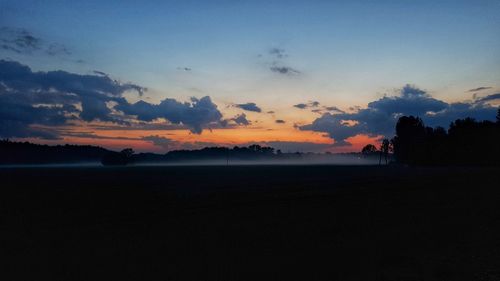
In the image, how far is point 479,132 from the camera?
130 metres

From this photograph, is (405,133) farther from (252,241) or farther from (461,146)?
(252,241)

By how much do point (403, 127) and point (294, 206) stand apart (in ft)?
572

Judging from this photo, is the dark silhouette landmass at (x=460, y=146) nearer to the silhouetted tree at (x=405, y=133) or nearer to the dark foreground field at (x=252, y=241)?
the silhouetted tree at (x=405, y=133)

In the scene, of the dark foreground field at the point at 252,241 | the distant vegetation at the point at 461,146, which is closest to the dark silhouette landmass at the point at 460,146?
the distant vegetation at the point at 461,146

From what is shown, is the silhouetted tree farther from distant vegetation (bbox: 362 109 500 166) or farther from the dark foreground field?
the dark foreground field

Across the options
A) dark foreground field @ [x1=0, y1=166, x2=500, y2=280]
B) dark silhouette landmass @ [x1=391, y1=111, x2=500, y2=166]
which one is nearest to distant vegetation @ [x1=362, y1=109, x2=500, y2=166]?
dark silhouette landmass @ [x1=391, y1=111, x2=500, y2=166]

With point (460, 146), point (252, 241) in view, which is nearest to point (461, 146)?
point (460, 146)

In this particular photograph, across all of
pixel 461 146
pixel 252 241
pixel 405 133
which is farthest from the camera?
pixel 405 133

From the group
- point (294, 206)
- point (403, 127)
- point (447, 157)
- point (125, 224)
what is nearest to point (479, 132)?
point (447, 157)

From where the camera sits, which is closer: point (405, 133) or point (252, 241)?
point (252, 241)

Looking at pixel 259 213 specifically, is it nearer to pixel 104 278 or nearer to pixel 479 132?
pixel 104 278

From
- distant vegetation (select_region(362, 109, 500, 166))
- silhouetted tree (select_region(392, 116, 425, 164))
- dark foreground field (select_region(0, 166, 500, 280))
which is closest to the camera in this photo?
dark foreground field (select_region(0, 166, 500, 280))

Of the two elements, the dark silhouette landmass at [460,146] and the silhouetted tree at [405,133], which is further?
the silhouetted tree at [405,133]

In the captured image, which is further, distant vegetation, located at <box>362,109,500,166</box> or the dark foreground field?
distant vegetation, located at <box>362,109,500,166</box>
